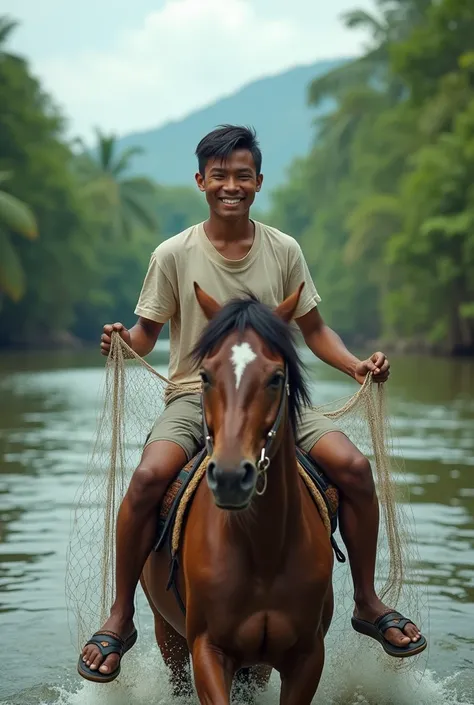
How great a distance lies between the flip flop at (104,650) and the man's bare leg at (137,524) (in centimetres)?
2

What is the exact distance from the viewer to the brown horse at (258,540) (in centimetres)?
440

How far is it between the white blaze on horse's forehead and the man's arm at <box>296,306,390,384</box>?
57.5 inches

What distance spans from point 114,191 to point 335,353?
79843 mm

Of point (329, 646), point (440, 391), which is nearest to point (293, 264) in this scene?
point (329, 646)

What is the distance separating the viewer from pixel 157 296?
19.5 feet

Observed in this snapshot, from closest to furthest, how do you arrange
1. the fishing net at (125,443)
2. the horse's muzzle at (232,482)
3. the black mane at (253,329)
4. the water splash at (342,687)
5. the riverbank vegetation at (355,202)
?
the horse's muzzle at (232,482) → the black mane at (253,329) → the fishing net at (125,443) → the water splash at (342,687) → the riverbank vegetation at (355,202)

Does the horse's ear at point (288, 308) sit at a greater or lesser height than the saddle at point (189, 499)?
greater

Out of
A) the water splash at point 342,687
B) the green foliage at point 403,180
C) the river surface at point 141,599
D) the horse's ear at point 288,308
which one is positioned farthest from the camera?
the green foliage at point 403,180

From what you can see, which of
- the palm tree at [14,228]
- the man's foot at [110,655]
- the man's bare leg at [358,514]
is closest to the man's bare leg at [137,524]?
the man's foot at [110,655]

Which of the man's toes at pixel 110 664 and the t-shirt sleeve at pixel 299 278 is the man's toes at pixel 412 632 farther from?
the t-shirt sleeve at pixel 299 278

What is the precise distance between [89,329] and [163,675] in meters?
82.7

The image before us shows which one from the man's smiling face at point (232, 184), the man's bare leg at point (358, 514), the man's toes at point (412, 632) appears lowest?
the man's toes at point (412, 632)

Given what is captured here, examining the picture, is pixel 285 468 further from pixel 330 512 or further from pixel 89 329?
pixel 89 329

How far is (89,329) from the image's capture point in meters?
88.6
